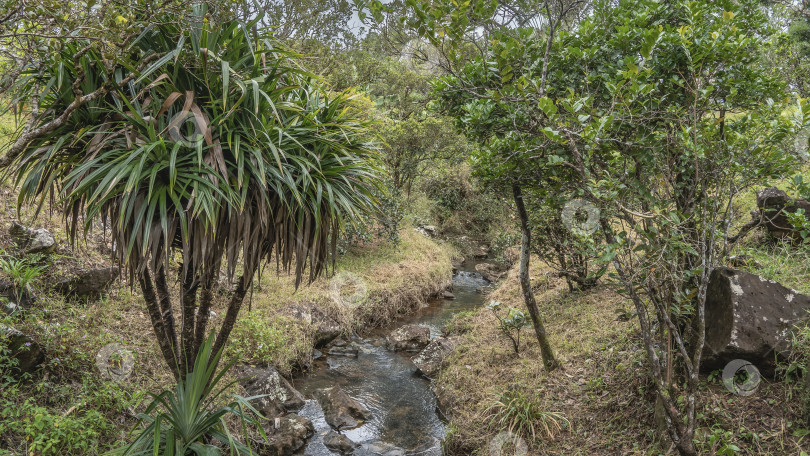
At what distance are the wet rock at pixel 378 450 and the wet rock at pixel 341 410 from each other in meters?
0.42

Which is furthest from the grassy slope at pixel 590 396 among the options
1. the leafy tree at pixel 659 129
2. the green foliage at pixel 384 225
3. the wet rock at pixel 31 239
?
the wet rock at pixel 31 239

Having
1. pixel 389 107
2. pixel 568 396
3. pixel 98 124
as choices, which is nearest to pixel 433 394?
pixel 568 396

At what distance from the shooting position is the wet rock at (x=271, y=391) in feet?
17.1

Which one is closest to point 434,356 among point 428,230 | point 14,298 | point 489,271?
point 14,298

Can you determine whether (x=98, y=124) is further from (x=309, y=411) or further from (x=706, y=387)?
(x=706, y=387)

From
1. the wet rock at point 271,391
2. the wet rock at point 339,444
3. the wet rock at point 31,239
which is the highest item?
the wet rock at point 31,239

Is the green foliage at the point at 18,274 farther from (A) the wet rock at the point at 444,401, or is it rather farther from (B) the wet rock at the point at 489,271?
(B) the wet rock at the point at 489,271

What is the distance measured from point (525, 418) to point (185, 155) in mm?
3643

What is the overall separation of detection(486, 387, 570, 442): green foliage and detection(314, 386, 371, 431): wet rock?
1776 mm

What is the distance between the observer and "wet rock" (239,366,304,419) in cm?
520

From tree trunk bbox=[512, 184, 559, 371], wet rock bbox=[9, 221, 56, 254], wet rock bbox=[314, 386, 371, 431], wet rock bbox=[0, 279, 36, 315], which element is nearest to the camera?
wet rock bbox=[0, 279, 36, 315]

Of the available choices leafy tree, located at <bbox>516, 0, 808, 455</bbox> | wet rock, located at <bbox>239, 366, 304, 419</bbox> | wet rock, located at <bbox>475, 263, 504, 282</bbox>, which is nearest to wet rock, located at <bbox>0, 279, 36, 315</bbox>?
wet rock, located at <bbox>239, 366, 304, 419</bbox>

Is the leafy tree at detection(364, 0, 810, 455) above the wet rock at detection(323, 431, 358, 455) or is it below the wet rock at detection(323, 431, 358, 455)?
above

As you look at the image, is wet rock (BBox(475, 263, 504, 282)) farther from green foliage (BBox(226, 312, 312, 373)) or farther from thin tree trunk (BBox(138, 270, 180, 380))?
thin tree trunk (BBox(138, 270, 180, 380))
